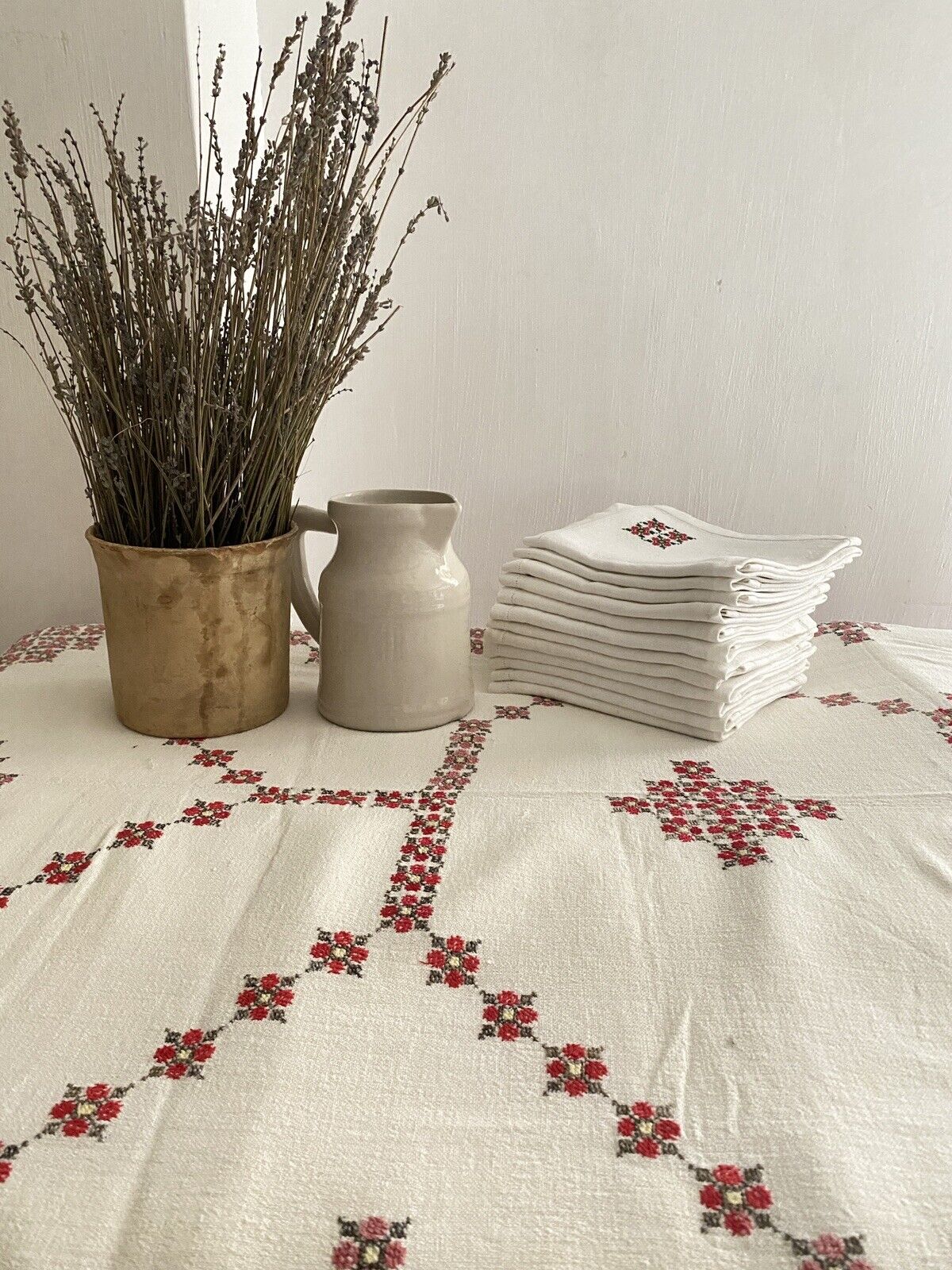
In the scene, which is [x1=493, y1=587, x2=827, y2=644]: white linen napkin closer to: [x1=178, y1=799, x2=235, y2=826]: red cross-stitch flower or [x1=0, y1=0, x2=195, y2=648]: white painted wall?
[x1=178, y1=799, x2=235, y2=826]: red cross-stitch flower

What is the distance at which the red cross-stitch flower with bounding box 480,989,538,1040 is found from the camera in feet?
1.76

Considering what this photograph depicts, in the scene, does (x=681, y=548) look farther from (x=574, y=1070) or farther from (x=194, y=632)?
(x=574, y=1070)

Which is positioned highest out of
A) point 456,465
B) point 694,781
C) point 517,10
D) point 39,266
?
point 517,10

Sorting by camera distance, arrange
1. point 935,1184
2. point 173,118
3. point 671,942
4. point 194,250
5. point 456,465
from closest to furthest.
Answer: point 935,1184 < point 671,942 < point 194,250 < point 173,118 < point 456,465

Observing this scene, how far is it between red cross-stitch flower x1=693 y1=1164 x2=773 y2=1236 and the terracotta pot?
602 mm

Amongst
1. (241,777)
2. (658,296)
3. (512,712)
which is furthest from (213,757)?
(658,296)

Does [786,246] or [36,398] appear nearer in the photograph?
[36,398]

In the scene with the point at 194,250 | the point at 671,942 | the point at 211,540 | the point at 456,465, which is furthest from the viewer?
the point at 456,465

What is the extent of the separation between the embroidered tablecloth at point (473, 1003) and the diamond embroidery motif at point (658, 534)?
0.25 meters

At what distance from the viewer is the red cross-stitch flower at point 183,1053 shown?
50cm

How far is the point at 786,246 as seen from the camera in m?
1.35

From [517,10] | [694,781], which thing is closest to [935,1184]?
[694,781]

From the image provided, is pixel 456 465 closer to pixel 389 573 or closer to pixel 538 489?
pixel 538 489

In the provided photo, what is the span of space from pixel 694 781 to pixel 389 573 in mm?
315
